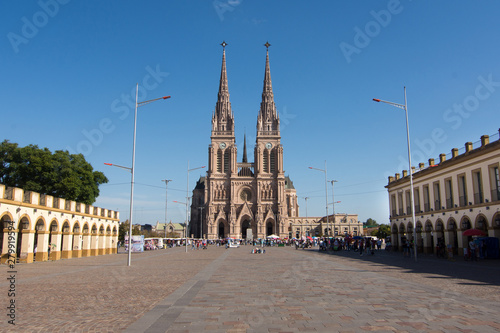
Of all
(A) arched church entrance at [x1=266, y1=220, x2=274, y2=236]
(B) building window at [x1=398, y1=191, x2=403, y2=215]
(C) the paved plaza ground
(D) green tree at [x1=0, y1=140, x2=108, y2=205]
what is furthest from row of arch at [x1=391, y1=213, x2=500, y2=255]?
(A) arched church entrance at [x1=266, y1=220, x2=274, y2=236]

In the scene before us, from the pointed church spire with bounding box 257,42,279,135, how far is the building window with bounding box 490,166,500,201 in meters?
88.2

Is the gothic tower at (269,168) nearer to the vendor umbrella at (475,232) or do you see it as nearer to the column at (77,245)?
the column at (77,245)

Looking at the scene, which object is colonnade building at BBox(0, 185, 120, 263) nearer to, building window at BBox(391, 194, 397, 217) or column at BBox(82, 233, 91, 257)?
column at BBox(82, 233, 91, 257)

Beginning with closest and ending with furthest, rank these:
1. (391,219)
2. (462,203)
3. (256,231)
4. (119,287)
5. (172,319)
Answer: (172,319) → (119,287) → (462,203) → (391,219) → (256,231)

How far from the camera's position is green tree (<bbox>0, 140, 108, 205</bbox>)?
148 ft

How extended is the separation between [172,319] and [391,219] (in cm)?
4307

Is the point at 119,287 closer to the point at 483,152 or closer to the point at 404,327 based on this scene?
the point at 404,327

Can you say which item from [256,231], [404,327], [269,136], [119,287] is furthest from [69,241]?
[269,136]

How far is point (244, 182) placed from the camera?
113 m

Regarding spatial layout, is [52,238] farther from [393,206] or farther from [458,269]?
[393,206]

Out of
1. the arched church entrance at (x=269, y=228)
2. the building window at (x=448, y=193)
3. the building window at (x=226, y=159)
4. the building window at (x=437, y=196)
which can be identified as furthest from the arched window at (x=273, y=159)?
the building window at (x=448, y=193)

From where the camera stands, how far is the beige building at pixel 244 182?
108062mm

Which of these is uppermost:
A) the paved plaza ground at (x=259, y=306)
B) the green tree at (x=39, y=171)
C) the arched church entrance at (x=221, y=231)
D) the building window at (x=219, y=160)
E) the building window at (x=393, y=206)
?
the building window at (x=219, y=160)

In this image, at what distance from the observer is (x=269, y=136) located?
375 feet
